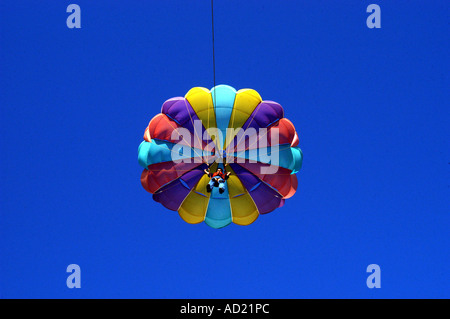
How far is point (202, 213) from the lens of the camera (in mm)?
21672

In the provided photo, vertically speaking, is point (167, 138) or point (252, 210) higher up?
point (167, 138)

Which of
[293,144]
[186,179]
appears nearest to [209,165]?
[186,179]

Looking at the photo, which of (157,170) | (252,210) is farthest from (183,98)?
(252,210)

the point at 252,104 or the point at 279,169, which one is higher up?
the point at 252,104

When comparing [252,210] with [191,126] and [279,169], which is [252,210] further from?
[191,126]

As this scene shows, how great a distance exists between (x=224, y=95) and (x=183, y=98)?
1.16m

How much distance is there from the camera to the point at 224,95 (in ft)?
68.3

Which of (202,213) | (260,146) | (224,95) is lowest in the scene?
(202,213)

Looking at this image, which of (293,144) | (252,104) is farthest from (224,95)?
(293,144)

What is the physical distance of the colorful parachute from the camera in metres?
20.9

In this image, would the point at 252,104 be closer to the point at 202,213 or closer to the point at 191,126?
the point at 191,126

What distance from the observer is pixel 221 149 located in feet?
68.6

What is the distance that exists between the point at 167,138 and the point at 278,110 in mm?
3163

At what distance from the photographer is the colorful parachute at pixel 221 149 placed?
20859 mm
